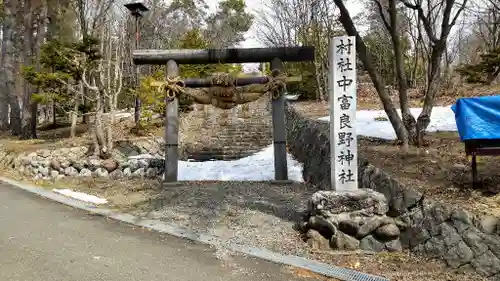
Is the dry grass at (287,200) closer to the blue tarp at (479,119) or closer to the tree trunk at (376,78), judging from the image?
the tree trunk at (376,78)

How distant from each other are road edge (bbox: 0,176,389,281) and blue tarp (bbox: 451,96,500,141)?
264cm

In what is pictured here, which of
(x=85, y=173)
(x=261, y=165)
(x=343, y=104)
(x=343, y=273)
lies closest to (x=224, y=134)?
(x=261, y=165)

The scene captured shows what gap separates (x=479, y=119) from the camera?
570cm

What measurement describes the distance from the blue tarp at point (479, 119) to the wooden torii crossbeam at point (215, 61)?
426 centimetres

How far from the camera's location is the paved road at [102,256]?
4.26m

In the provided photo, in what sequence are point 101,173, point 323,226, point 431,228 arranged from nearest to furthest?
point 431,228
point 323,226
point 101,173

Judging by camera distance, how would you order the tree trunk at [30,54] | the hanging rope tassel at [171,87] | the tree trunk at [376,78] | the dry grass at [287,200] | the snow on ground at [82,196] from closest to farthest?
the dry grass at [287,200] → the snow on ground at [82,196] → the tree trunk at [376,78] → the hanging rope tassel at [171,87] → the tree trunk at [30,54]

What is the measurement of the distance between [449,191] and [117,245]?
458 cm

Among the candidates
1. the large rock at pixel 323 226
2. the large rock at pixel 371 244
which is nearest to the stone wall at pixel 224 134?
the large rock at pixel 323 226

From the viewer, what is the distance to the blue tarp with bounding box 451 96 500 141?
5590mm

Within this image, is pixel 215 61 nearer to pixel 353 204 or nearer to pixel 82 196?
pixel 82 196

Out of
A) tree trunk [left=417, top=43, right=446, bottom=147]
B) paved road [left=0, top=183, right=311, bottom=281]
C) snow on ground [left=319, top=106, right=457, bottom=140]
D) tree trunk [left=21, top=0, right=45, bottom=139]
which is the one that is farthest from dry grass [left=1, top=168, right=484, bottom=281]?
tree trunk [left=21, top=0, right=45, bottom=139]

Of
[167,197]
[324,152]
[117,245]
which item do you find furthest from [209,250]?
[324,152]

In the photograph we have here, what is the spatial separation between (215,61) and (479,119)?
5685mm
